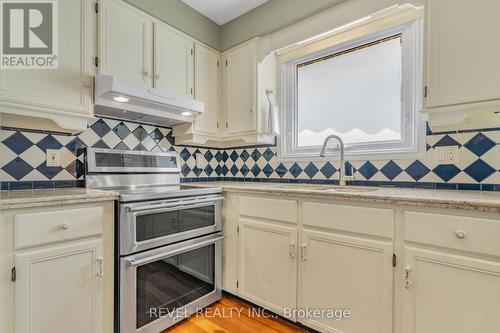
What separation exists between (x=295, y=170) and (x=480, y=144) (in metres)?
1.24

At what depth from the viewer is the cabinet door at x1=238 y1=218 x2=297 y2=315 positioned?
1.66 metres

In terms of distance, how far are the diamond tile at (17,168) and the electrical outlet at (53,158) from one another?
103 mm

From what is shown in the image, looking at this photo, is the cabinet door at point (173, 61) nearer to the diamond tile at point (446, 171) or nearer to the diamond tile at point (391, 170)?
the diamond tile at point (391, 170)

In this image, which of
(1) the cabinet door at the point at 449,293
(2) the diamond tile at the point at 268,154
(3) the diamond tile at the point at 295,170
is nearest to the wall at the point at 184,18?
(2) the diamond tile at the point at 268,154

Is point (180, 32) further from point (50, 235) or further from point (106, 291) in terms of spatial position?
point (106, 291)

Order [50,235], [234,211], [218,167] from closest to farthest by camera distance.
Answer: [50,235] → [234,211] → [218,167]

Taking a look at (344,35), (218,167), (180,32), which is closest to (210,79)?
(180,32)

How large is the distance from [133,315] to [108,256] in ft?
1.22

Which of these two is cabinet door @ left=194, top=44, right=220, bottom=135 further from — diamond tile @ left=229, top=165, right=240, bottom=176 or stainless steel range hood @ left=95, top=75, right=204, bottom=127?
diamond tile @ left=229, top=165, right=240, bottom=176

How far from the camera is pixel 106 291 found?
1383 mm

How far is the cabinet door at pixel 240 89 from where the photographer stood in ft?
7.52

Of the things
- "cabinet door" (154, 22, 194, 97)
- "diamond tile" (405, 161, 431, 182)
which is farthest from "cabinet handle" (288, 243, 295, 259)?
"cabinet door" (154, 22, 194, 97)

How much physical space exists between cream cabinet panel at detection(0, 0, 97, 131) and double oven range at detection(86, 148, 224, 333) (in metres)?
0.36

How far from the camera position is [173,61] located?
2.09m
